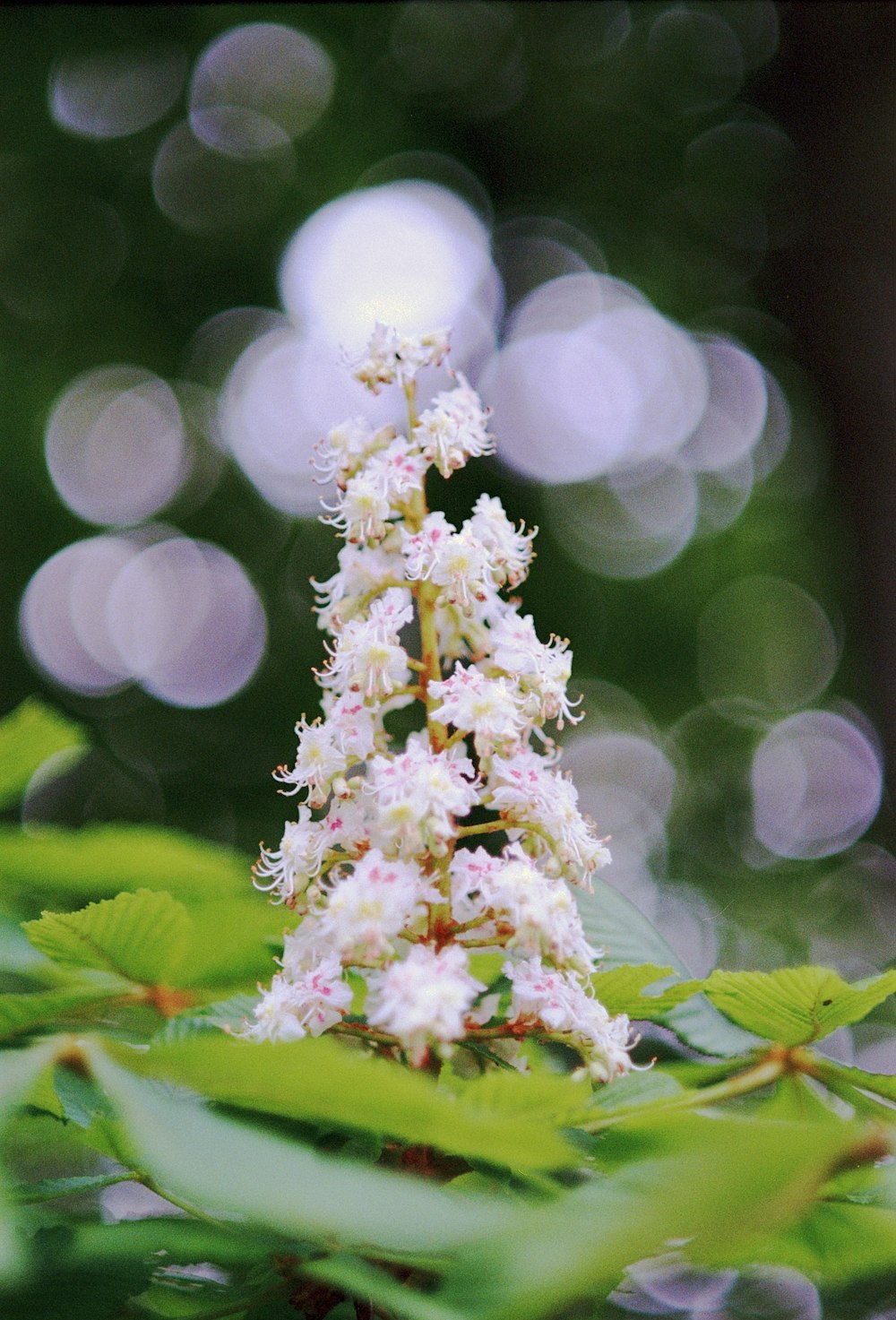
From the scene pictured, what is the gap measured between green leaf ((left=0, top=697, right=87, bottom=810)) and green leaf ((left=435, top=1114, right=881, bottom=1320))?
96cm

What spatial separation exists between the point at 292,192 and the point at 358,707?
538 centimetres

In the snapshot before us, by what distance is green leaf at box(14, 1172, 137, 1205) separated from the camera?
85 centimetres

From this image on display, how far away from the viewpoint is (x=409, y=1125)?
1.87ft

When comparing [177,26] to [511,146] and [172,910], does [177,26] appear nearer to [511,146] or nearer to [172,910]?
[511,146]

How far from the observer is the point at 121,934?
1.03m

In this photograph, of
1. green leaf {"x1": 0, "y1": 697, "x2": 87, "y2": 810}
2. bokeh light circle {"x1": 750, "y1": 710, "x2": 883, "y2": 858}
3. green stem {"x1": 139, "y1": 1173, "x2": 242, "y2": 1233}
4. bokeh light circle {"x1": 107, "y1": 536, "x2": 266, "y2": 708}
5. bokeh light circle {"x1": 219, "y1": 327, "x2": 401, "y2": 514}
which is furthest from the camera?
bokeh light circle {"x1": 750, "y1": 710, "x2": 883, "y2": 858}

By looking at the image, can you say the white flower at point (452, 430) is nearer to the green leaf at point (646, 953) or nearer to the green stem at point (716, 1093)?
the green leaf at point (646, 953)

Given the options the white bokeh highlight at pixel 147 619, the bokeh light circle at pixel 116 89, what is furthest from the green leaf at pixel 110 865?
the bokeh light circle at pixel 116 89

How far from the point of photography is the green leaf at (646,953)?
112 cm

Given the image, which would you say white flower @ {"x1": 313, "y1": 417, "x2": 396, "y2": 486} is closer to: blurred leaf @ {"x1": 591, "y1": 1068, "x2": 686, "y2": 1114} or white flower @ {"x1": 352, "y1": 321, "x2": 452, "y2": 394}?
white flower @ {"x1": 352, "y1": 321, "x2": 452, "y2": 394}

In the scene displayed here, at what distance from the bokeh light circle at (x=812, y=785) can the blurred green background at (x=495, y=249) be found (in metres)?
0.04

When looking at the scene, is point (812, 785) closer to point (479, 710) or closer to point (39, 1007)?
point (479, 710)

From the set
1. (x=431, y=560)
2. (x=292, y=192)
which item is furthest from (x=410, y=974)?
(x=292, y=192)

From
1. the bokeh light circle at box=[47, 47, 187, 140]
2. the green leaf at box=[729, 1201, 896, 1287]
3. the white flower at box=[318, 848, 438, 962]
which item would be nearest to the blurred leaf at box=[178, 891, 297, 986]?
the white flower at box=[318, 848, 438, 962]
